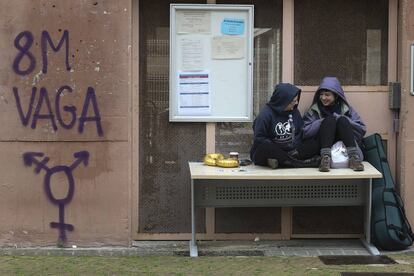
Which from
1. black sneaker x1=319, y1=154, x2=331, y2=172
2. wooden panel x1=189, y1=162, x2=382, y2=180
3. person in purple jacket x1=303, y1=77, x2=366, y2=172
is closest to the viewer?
wooden panel x1=189, y1=162, x2=382, y2=180

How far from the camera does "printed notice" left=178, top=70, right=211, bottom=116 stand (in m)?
6.47

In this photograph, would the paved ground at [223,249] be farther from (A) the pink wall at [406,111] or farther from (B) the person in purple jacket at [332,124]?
(B) the person in purple jacket at [332,124]

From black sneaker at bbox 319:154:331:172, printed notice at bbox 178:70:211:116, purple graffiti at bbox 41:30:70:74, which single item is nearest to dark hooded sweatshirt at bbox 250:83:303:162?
black sneaker at bbox 319:154:331:172

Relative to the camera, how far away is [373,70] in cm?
660

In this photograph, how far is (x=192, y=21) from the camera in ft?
21.1

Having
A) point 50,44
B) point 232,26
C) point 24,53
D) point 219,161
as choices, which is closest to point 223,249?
point 219,161

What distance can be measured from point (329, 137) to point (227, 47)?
1.34m

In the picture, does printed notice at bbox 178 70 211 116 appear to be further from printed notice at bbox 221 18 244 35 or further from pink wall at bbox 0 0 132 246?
pink wall at bbox 0 0 132 246

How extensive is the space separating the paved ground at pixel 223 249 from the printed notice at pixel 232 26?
82.0 inches

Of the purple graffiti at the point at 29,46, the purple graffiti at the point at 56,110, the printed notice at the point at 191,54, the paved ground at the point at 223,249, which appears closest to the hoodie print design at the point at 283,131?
the printed notice at the point at 191,54

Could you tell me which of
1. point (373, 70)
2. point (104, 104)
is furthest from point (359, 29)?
point (104, 104)

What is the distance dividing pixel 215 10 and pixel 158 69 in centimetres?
80

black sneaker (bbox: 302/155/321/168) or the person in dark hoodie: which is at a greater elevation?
the person in dark hoodie

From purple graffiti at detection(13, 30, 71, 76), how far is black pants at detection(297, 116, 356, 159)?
2389 millimetres
